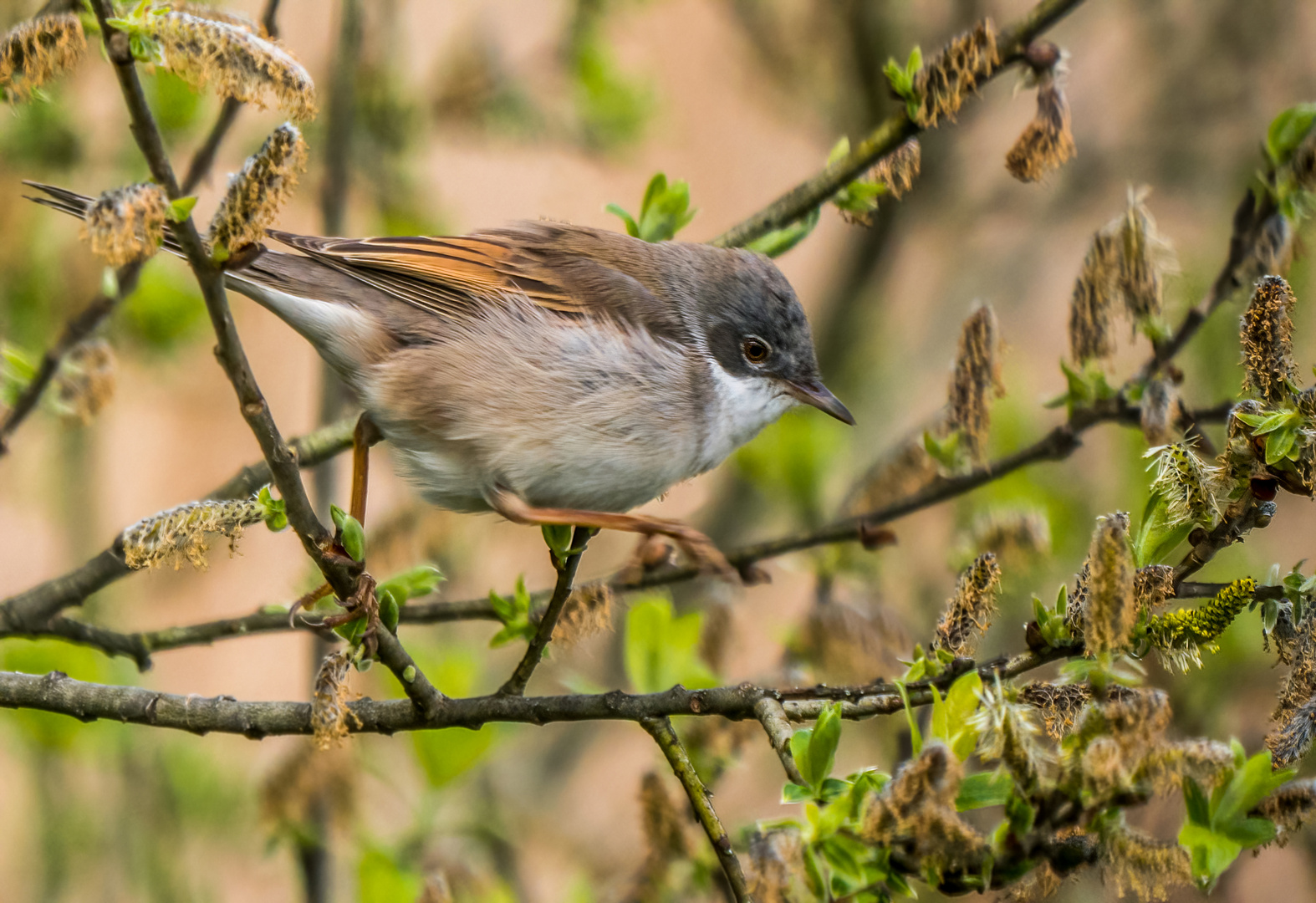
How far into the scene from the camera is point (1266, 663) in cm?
338

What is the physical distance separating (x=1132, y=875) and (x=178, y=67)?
1444 mm

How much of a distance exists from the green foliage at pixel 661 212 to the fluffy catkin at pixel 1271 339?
1302 mm

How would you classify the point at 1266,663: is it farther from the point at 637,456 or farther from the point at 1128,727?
the point at 1128,727

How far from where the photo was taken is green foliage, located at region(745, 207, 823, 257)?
255 centimetres

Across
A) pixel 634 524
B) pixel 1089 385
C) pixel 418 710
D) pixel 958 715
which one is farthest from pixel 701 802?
pixel 1089 385

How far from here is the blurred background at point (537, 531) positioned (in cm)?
299

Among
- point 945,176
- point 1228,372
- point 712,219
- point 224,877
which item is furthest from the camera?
point 712,219

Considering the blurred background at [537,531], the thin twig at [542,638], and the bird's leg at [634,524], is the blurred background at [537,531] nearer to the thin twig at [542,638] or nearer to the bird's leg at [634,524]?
the bird's leg at [634,524]

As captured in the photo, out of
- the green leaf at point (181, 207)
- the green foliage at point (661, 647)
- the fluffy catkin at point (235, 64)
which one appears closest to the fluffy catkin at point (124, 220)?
the green leaf at point (181, 207)

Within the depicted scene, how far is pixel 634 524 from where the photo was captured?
2377mm

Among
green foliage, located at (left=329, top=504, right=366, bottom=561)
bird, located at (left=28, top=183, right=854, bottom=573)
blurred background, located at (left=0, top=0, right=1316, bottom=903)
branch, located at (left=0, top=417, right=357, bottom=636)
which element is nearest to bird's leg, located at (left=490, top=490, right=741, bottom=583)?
bird, located at (left=28, top=183, right=854, bottom=573)

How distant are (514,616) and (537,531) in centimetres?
248

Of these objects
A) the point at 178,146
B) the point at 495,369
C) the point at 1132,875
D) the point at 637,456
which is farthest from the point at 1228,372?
the point at 178,146

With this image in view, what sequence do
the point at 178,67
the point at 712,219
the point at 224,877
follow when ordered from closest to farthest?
the point at 178,67 < the point at 224,877 < the point at 712,219
